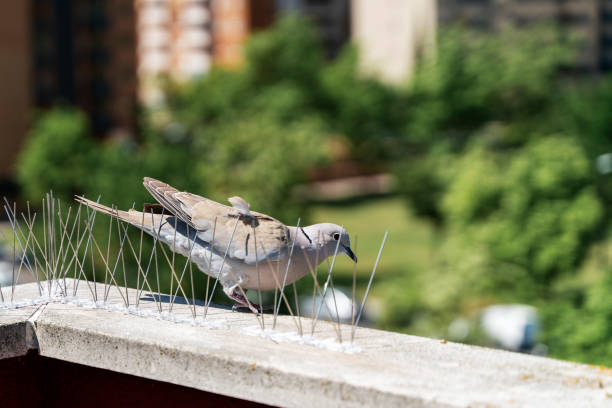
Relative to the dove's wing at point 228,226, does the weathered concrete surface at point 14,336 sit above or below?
below

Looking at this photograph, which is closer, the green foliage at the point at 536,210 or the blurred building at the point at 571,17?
the green foliage at the point at 536,210

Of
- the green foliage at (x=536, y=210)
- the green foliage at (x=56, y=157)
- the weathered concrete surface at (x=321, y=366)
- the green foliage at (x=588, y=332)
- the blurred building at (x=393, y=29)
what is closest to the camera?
the weathered concrete surface at (x=321, y=366)

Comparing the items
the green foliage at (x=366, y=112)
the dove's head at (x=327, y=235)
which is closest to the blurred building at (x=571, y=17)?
the green foliage at (x=366, y=112)

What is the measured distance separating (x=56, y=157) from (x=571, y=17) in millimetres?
55921

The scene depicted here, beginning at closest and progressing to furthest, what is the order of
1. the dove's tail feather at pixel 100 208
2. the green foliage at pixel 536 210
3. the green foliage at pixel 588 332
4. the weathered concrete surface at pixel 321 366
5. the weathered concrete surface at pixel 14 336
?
the weathered concrete surface at pixel 321 366, the weathered concrete surface at pixel 14 336, the dove's tail feather at pixel 100 208, the green foliage at pixel 588 332, the green foliage at pixel 536 210

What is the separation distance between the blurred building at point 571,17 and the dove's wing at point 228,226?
7620 centimetres

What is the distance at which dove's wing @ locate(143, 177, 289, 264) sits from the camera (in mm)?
4195

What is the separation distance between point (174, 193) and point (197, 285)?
15.2 meters

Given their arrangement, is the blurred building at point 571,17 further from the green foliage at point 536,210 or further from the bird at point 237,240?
the bird at point 237,240

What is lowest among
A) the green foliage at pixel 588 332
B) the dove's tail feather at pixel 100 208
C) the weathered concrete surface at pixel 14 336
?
the green foliage at pixel 588 332

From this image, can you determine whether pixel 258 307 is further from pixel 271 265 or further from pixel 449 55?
pixel 449 55

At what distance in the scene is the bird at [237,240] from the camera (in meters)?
4.22

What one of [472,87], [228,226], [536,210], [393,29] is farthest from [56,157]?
[393,29]

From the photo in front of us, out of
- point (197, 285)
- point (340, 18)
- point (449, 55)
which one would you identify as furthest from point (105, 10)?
point (340, 18)
